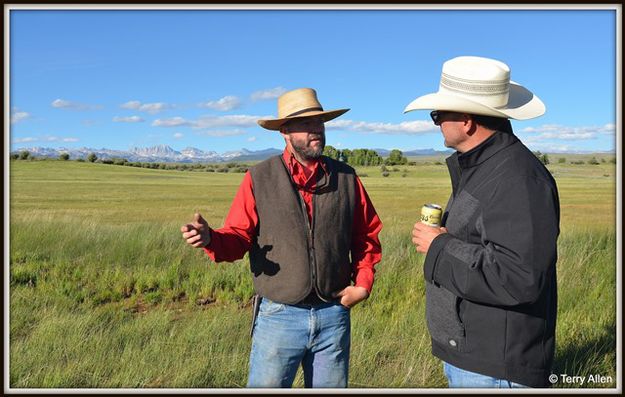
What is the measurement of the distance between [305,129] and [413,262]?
537 cm

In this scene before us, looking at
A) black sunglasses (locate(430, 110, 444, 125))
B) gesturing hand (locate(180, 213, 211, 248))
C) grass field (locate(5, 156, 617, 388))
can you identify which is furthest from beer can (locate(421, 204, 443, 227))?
grass field (locate(5, 156, 617, 388))

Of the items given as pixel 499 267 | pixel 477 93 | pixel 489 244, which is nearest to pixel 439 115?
pixel 477 93

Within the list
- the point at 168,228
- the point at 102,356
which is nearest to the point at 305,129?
the point at 102,356

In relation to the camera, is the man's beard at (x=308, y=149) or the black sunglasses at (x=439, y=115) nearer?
the black sunglasses at (x=439, y=115)

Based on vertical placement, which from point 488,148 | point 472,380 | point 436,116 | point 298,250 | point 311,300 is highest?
point 436,116

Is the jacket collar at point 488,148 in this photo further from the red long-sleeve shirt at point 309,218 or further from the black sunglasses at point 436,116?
the red long-sleeve shirt at point 309,218

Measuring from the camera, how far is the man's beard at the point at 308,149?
312 centimetres

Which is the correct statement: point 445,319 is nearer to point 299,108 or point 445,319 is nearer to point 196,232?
point 196,232

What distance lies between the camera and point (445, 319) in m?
2.49

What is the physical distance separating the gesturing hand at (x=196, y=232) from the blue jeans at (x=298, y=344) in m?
0.56

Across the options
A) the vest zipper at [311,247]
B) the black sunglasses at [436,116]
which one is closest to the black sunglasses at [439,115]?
the black sunglasses at [436,116]

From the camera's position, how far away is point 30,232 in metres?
10.2

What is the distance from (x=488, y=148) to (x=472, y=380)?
1.04m

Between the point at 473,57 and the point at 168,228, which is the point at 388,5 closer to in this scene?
the point at 473,57
